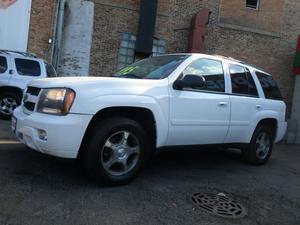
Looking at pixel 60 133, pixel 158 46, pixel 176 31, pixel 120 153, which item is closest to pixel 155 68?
pixel 120 153

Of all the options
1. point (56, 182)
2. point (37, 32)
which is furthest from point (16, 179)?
point (37, 32)

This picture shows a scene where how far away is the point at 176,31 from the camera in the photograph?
20562 millimetres

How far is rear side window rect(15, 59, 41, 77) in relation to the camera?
1159cm

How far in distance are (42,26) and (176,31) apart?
630 cm

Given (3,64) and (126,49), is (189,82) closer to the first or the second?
(3,64)

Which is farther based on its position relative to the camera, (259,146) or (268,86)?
(268,86)

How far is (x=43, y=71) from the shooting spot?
11.7m

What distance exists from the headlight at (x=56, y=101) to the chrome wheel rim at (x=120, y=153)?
0.64 metres

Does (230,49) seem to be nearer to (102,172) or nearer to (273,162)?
(273,162)

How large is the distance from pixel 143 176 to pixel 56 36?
45.1 feet

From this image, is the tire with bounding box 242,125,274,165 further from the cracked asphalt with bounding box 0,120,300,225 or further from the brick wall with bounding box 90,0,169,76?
the brick wall with bounding box 90,0,169,76

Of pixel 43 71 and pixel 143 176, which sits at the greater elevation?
pixel 43 71

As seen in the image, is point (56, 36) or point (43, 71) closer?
point (43, 71)

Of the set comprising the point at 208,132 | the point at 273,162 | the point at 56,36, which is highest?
the point at 56,36
